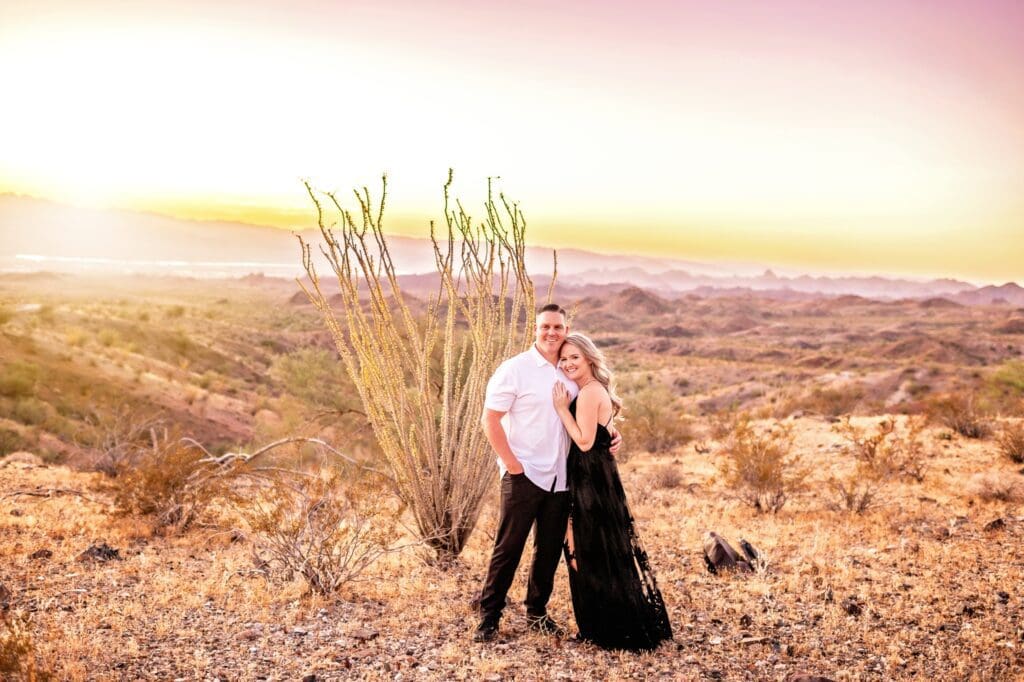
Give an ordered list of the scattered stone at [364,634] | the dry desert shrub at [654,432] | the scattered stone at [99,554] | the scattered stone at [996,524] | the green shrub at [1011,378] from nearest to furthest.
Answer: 1. the scattered stone at [364,634]
2. the scattered stone at [99,554]
3. the scattered stone at [996,524]
4. the dry desert shrub at [654,432]
5. the green shrub at [1011,378]

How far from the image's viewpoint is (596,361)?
406 cm

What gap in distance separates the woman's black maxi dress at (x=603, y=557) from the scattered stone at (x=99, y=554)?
3.95 m

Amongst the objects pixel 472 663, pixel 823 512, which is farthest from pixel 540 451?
pixel 823 512

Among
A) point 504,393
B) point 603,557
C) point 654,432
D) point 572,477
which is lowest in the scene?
point 654,432

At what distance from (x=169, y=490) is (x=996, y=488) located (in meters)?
8.91

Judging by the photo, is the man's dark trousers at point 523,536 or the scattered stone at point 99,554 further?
the scattered stone at point 99,554

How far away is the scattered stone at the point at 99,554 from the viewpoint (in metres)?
5.53

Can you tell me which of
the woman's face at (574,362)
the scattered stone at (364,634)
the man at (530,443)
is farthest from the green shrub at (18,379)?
the woman's face at (574,362)

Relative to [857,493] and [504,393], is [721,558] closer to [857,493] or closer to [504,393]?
[504,393]

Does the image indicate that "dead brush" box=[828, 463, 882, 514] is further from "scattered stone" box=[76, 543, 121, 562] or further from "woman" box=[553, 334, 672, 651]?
"scattered stone" box=[76, 543, 121, 562]

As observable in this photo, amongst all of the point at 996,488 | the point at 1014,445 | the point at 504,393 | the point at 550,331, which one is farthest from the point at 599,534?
the point at 1014,445

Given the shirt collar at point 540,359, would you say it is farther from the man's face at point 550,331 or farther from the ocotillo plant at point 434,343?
the ocotillo plant at point 434,343

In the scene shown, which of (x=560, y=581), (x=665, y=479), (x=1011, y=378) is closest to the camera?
(x=560, y=581)

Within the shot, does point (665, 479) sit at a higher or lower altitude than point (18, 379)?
lower
